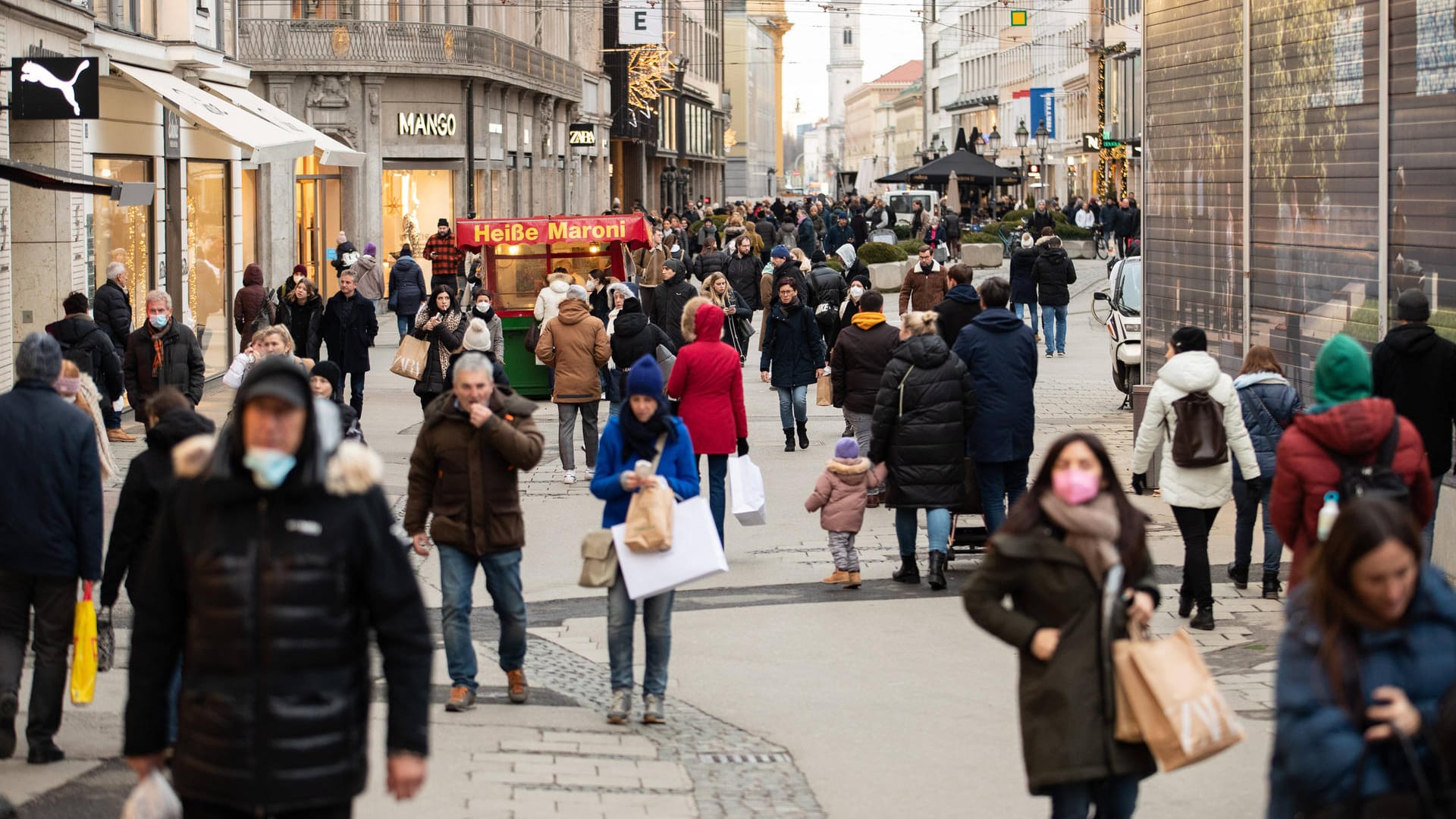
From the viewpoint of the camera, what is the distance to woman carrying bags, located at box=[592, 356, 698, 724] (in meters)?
8.27

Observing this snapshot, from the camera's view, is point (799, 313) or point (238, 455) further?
point (799, 313)

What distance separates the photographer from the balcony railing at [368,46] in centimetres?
3981

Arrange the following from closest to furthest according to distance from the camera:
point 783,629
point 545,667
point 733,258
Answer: point 545,667
point 783,629
point 733,258

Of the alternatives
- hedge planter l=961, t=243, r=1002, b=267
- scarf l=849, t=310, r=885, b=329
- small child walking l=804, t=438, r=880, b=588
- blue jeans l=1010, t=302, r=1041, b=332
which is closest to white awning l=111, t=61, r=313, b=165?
blue jeans l=1010, t=302, r=1041, b=332

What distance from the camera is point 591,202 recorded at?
219 feet

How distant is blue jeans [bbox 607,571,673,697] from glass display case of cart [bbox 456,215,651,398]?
41.4 ft

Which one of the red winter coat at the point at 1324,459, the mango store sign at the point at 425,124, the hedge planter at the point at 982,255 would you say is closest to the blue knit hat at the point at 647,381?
the red winter coat at the point at 1324,459

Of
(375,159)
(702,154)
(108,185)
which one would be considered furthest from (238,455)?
(702,154)

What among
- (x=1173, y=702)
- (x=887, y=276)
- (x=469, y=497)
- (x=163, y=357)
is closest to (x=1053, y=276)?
(x=887, y=276)

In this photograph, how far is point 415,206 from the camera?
43.1 meters

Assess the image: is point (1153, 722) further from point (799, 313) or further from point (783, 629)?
point (799, 313)

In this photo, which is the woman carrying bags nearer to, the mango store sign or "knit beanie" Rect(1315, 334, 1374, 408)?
"knit beanie" Rect(1315, 334, 1374, 408)

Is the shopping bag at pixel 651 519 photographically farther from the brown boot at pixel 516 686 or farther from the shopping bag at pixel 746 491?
the shopping bag at pixel 746 491

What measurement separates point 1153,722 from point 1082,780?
0.26 metres
